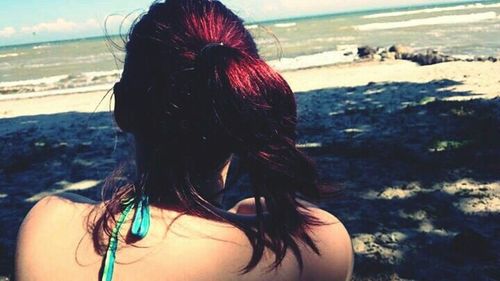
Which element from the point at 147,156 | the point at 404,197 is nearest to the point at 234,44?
the point at 147,156

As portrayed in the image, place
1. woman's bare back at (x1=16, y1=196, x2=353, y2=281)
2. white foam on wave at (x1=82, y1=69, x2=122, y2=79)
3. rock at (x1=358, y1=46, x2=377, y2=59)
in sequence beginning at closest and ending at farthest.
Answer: woman's bare back at (x1=16, y1=196, x2=353, y2=281)
rock at (x1=358, y1=46, x2=377, y2=59)
white foam on wave at (x1=82, y1=69, x2=122, y2=79)

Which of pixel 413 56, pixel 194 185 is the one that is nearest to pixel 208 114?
pixel 194 185

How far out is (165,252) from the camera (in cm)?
128

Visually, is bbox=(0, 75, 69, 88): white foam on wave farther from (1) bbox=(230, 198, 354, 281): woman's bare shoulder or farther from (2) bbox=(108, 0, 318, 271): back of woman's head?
(1) bbox=(230, 198, 354, 281): woman's bare shoulder

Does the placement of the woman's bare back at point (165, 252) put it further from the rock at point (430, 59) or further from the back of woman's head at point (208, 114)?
the rock at point (430, 59)

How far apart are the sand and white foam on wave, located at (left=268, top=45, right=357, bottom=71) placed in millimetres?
9599

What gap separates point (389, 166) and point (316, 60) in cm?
1731

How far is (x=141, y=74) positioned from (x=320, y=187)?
0.61 meters

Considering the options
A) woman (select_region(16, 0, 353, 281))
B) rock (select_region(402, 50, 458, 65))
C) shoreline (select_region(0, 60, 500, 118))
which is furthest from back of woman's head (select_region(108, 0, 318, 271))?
rock (select_region(402, 50, 458, 65))

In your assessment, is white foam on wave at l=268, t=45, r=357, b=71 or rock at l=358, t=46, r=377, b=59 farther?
rock at l=358, t=46, r=377, b=59

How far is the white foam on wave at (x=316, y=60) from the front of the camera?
20.6 meters

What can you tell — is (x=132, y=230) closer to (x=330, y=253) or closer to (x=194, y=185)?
(x=194, y=185)

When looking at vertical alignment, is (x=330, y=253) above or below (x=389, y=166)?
above

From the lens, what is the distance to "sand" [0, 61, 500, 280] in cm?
371
